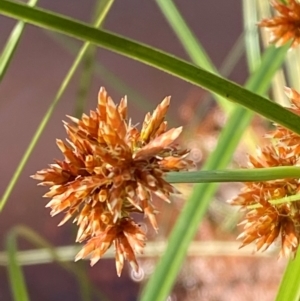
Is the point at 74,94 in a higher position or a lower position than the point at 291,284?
higher

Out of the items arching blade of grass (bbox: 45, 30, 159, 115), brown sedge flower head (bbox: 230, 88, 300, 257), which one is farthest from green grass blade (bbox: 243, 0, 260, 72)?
brown sedge flower head (bbox: 230, 88, 300, 257)

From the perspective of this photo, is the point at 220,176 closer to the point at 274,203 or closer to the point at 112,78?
the point at 274,203

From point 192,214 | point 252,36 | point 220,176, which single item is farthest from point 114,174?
point 252,36

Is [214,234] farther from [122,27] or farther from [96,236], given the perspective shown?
[96,236]

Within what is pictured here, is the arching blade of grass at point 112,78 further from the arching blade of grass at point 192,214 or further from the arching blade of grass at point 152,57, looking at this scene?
the arching blade of grass at point 152,57

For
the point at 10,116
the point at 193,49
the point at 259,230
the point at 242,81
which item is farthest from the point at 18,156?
the point at 259,230
